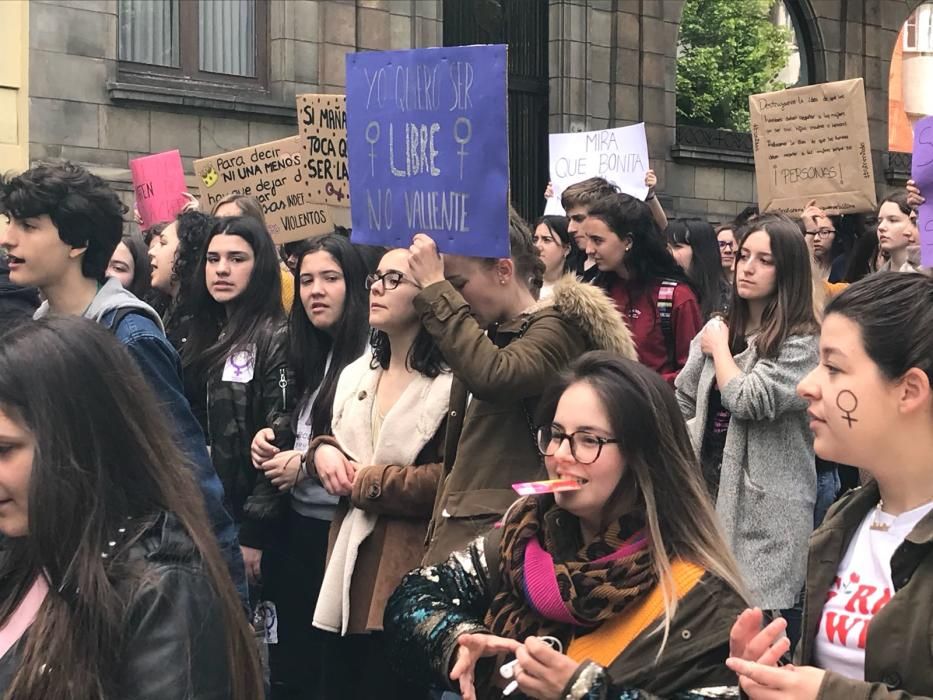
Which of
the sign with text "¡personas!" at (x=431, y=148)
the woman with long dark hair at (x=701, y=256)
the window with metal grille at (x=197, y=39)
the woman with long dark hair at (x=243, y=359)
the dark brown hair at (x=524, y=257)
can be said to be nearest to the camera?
the sign with text "¡personas!" at (x=431, y=148)

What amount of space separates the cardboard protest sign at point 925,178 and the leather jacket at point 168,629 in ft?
10.4

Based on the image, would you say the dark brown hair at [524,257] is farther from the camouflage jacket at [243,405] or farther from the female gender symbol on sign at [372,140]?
the camouflage jacket at [243,405]

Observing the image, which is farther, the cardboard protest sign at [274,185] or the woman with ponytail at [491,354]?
the cardboard protest sign at [274,185]

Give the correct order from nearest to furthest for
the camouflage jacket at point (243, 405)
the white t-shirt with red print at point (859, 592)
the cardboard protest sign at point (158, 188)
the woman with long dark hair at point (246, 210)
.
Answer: the white t-shirt with red print at point (859, 592)
the camouflage jacket at point (243, 405)
the woman with long dark hair at point (246, 210)
the cardboard protest sign at point (158, 188)

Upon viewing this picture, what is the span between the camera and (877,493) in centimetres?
297

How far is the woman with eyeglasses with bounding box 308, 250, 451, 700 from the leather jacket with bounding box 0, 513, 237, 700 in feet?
7.42

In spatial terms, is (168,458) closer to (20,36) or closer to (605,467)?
(605,467)

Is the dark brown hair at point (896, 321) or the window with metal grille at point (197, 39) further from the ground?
the window with metal grille at point (197, 39)

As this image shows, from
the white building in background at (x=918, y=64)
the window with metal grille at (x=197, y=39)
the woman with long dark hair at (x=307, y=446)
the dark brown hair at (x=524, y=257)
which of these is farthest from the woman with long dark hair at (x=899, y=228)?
the white building in background at (x=918, y=64)

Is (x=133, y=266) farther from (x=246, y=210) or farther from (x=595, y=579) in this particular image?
(x=595, y=579)

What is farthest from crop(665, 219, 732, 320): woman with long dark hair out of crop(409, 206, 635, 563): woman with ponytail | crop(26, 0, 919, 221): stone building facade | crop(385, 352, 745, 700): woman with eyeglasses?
crop(26, 0, 919, 221): stone building facade

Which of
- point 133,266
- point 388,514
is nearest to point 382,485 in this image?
point 388,514

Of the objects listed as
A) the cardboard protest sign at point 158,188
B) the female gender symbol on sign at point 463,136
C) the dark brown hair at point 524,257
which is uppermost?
the cardboard protest sign at point 158,188

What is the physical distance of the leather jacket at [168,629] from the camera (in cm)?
231
